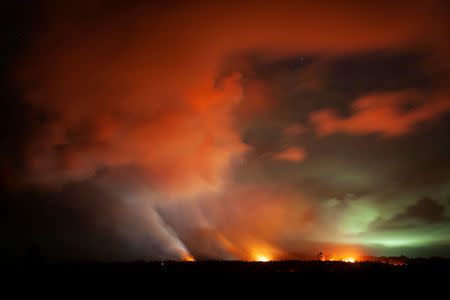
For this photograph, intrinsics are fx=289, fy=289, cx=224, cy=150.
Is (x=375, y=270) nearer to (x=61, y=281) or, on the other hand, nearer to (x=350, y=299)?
(x=350, y=299)

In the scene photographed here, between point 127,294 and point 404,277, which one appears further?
point 404,277

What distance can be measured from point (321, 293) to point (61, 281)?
21.2m

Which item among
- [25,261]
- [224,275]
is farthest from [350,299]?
[25,261]

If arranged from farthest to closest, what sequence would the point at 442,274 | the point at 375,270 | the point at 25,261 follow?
1. the point at 25,261
2. the point at 375,270
3. the point at 442,274

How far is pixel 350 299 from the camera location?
21.1m

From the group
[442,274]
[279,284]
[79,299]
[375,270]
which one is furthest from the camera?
[375,270]

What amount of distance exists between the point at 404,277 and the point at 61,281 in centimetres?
2928

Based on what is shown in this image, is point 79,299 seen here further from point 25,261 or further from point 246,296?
point 25,261

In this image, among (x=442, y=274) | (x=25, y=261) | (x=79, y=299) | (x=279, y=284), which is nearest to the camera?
(x=79, y=299)

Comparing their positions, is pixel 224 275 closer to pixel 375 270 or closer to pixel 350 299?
pixel 350 299

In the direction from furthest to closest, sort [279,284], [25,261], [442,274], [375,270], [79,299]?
1. [25,261]
2. [375,270]
3. [442,274]
4. [279,284]
5. [79,299]

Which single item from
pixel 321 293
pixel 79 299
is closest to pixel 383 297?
pixel 321 293

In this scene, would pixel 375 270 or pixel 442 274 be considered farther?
pixel 375 270

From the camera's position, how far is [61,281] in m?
24.3
